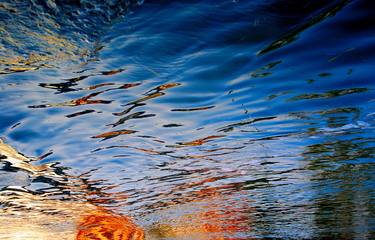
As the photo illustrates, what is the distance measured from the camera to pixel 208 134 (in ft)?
14.1

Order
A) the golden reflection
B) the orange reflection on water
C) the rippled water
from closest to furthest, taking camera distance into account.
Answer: the rippled water → the golden reflection → the orange reflection on water

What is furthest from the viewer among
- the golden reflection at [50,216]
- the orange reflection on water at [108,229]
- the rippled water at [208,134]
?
the orange reflection on water at [108,229]

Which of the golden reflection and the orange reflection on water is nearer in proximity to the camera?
the golden reflection

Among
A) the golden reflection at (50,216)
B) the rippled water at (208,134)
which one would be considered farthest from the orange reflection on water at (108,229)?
the rippled water at (208,134)

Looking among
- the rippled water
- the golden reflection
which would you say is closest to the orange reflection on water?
the golden reflection

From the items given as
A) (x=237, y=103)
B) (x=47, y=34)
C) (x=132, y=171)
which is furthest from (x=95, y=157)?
(x=47, y=34)

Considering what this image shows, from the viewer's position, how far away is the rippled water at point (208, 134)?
13.0 feet

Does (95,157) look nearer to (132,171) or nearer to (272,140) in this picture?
(132,171)

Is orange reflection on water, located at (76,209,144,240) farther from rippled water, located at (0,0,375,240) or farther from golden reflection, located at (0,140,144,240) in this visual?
rippled water, located at (0,0,375,240)

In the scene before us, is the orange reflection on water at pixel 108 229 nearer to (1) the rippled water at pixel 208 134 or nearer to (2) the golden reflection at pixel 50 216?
(2) the golden reflection at pixel 50 216

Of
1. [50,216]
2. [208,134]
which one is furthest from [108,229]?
[208,134]

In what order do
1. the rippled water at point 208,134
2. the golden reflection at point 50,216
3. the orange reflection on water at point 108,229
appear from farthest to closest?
the orange reflection on water at point 108,229, the golden reflection at point 50,216, the rippled water at point 208,134

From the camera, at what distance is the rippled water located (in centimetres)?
396

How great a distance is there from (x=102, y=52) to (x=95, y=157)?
2.21 meters
